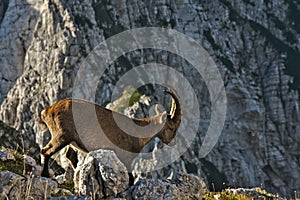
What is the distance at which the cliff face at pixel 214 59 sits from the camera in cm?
8506

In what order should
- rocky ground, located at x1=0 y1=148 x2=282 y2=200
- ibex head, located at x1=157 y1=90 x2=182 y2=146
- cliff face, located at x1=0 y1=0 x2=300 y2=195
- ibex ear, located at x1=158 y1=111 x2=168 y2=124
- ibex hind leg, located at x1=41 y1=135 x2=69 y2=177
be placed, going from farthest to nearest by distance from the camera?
cliff face, located at x1=0 y1=0 x2=300 y2=195, ibex head, located at x1=157 y1=90 x2=182 y2=146, ibex ear, located at x1=158 y1=111 x2=168 y2=124, ibex hind leg, located at x1=41 y1=135 x2=69 y2=177, rocky ground, located at x1=0 y1=148 x2=282 y2=200

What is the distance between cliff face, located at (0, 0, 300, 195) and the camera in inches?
3349

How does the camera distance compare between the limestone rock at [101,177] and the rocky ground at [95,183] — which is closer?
the rocky ground at [95,183]

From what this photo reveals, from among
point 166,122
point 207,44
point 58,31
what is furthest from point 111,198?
point 207,44

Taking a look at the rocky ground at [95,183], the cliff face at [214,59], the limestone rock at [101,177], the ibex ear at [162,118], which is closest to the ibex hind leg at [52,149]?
the rocky ground at [95,183]

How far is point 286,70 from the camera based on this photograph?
354ft

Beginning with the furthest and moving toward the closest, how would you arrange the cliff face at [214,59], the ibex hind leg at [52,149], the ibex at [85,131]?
Answer: the cliff face at [214,59] < the ibex at [85,131] < the ibex hind leg at [52,149]

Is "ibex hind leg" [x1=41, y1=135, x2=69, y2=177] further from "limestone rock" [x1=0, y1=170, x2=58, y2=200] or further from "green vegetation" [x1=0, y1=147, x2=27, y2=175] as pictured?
"limestone rock" [x1=0, y1=170, x2=58, y2=200]

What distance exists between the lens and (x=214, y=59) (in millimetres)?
103938

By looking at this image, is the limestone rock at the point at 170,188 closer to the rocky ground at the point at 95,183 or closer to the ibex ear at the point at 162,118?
the rocky ground at the point at 95,183

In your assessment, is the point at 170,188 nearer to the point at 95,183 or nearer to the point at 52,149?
the point at 95,183

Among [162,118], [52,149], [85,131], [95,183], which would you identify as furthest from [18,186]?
[162,118]

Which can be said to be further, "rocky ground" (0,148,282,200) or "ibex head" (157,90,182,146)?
"ibex head" (157,90,182,146)

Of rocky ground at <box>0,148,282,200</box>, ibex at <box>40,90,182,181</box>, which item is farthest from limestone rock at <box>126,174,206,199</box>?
ibex at <box>40,90,182,181</box>
